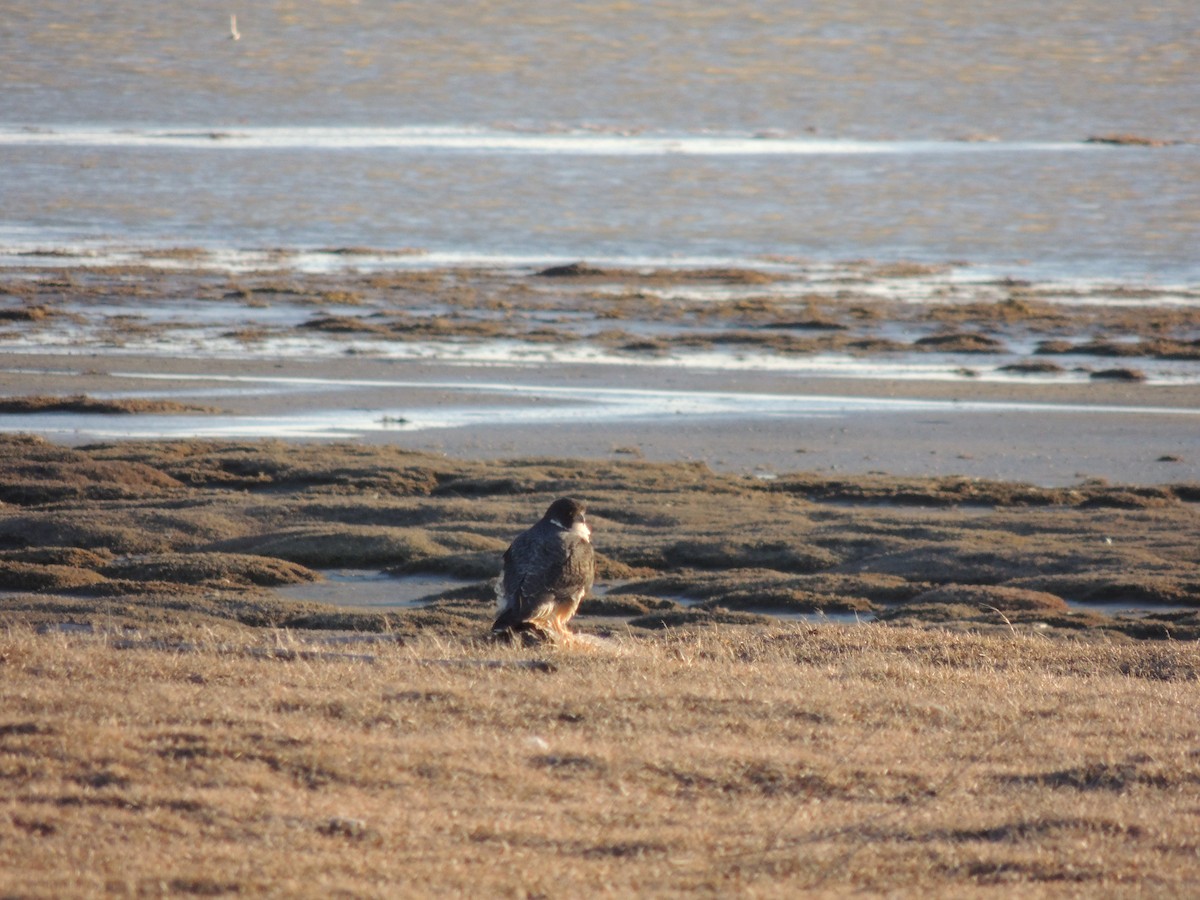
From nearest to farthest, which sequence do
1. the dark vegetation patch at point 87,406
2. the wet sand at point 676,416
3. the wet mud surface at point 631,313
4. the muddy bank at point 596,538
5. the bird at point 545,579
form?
the bird at point 545,579
the muddy bank at point 596,538
the wet sand at point 676,416
the dark vegetation patch at point 87,406
the wet mud surface at point 631,313

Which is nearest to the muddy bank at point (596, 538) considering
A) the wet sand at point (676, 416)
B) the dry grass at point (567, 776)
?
the wet sand at point (676, 416)

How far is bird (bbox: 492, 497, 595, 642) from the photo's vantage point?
8617mm

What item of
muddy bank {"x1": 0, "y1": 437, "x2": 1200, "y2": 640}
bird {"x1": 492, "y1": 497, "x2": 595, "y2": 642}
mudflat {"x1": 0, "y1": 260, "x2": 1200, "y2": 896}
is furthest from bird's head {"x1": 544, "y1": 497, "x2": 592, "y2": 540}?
muddy bank {"x1": 0, "y1": 437, "x2": 1200, "y2": 640}

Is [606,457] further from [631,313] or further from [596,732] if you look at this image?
[631,313]

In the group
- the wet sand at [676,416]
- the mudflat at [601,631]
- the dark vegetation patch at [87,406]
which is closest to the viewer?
the mudflat at [601,631]

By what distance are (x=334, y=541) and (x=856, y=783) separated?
8.60 m

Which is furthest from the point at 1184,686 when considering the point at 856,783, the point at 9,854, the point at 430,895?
the point at 9,854

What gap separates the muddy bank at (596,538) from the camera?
1222 centimetres

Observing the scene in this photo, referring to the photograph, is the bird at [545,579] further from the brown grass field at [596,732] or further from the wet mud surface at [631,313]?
the wet mud surface at [631,313]

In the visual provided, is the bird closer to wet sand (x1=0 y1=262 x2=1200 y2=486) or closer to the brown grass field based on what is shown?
the brown grass field

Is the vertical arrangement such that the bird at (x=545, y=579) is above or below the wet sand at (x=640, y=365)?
above

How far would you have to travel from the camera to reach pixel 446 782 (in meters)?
6.04

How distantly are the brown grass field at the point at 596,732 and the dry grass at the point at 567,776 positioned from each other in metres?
0.02

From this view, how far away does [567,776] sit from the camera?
6250mm
